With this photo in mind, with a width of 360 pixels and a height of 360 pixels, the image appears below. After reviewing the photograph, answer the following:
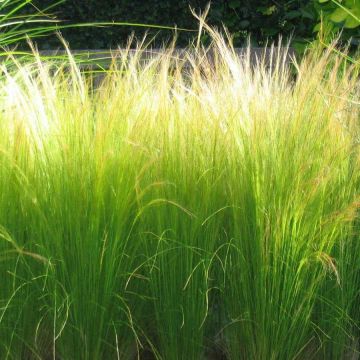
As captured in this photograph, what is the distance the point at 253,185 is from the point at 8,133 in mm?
807

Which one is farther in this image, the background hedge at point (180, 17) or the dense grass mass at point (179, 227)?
the background hedge at point (180, 17)

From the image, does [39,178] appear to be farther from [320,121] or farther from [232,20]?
[232,20]

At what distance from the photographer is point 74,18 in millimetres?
6930

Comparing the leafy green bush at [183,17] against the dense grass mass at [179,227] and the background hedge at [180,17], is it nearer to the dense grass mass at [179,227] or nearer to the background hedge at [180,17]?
the background hedge at [180,17]

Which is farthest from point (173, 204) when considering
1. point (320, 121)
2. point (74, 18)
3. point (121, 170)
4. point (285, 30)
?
point (74, 18)

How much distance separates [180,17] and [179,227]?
4.47 meters

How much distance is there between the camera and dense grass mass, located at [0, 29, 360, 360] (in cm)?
231

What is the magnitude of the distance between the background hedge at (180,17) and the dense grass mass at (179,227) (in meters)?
3.63

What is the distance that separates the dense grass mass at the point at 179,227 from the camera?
91.0 inches

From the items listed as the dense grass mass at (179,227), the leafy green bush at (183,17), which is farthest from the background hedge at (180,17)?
the dense grass mass at (179,227)

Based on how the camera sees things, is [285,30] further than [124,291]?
Yes

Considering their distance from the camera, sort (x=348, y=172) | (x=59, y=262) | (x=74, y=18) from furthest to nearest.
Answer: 1. (x=74, y=18)
2. (x=348, y=172)
3. (x=59, y=262)

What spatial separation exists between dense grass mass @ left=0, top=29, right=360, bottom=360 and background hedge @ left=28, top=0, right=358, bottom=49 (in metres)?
3.63

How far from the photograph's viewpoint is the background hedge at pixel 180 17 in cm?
617
